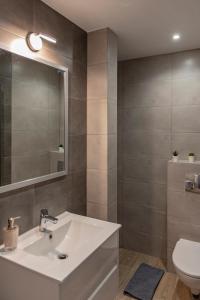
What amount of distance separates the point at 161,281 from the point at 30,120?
2094 millimetres

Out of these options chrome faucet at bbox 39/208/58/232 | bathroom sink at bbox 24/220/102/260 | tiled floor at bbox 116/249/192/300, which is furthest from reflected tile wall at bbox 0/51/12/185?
tiled floor at bbox 116/249/192/300

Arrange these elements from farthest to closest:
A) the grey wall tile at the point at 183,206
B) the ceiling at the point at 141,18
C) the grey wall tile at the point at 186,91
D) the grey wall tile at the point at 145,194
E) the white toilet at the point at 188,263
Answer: the grey wall tile at the point at 145,194 → the grey wall tile at the point at 186,91 → the grey wall tile at the point at 183,206 → the white toilet at the point at 188,263 → the ceiling at the point at 141,18

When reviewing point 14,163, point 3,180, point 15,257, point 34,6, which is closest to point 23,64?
point 34,6

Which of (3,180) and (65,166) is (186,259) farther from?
(3,180)

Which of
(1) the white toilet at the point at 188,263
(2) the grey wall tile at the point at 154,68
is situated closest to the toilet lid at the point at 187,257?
(1) the white toilet at the point at 188,263

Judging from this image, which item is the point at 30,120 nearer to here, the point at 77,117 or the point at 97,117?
the point at 77,117

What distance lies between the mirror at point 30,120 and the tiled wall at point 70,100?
9 centimetres

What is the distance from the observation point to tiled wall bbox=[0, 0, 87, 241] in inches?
56.8

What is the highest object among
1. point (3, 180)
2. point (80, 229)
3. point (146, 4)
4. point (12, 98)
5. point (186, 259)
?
point (146, 4)

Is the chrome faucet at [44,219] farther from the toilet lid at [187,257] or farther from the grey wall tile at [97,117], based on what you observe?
the toilet lid at [187,257]

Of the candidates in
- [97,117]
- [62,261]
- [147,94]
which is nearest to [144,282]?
[62,261]

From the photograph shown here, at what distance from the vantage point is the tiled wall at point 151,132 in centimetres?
258

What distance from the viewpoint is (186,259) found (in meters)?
2.06

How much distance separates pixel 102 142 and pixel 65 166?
400 millimetres
